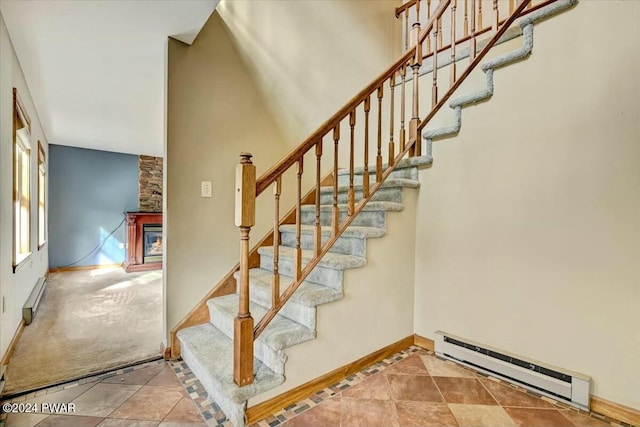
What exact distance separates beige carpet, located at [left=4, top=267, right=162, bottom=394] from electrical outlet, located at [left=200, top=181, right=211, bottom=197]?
44.6 inches

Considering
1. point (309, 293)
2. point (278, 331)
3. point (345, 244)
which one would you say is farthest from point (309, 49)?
point (278, 331)

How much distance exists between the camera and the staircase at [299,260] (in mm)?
1371

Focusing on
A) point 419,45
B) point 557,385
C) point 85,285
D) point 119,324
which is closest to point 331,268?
point 557,385

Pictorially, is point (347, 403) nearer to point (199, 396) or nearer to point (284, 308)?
point (284, 308)

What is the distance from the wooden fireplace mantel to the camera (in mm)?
5168

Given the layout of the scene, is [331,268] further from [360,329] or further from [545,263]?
[545,263]

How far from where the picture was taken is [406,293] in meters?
2.11

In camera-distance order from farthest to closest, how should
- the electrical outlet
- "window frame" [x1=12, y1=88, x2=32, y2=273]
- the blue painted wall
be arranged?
the blue painted wall → "window frame" [x1=12, y1=88, x2=32, y2=273] → the electrical outlet

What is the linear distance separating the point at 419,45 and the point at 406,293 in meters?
1.76

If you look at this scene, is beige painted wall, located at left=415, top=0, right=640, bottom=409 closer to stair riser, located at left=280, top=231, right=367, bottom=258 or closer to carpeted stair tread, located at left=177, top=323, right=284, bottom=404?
stair riser, located at left=280, top=231, right=367, bottom=258

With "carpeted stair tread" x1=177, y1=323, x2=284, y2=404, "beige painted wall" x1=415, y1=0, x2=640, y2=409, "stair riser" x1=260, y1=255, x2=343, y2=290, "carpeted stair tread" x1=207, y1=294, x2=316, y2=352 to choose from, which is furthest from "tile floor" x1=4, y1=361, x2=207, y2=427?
→ "beige painted wall" x1=415, y1=0, x2=640, y2=409

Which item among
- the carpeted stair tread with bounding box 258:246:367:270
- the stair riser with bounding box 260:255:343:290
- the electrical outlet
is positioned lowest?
the stair riser with bounding box 260:255:343:290

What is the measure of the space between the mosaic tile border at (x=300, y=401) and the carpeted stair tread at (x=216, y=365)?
5 centimetres

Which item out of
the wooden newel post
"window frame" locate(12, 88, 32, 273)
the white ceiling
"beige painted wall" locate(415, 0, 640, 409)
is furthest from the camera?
"window frame" locate(12, 88, 32, 273)
